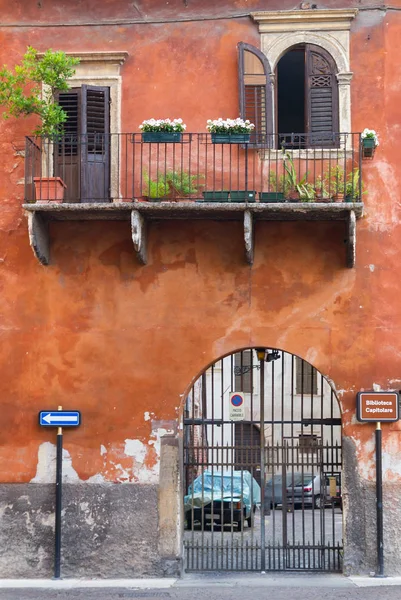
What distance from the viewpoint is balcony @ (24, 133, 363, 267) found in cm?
1295

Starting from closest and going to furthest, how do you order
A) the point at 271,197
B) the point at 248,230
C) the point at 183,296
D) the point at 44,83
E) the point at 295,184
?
the point at 248,230
the point at 271,197
the point at 295,184
the point at 183,296
the point at 44,83

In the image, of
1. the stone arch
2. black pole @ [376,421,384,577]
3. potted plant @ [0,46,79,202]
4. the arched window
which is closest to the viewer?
black pole @ [376,421,384,577]

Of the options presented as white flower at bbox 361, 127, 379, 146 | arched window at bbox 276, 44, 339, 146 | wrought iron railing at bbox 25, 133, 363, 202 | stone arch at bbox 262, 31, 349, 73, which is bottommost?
wrought iron railing at bbox 25, 133, 363, 202

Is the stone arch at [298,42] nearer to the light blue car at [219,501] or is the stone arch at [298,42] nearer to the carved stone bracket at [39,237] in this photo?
the carved stone bracket at [39,237]

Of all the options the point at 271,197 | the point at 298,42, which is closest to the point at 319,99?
the point at 298,42

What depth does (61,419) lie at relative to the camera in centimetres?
1330

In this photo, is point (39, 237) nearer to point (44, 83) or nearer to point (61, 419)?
point (44, 83)

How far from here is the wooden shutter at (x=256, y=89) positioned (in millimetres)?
13625

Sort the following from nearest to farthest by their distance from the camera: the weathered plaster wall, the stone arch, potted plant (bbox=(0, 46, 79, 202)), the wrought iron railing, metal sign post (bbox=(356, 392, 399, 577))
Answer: metal sign post (bbox=(356, 392, 399, 577)) < potted plant (bbox=(0, 46, 79, 202)) < the weathered plaster wall < the wrought iron railing < the stone arch

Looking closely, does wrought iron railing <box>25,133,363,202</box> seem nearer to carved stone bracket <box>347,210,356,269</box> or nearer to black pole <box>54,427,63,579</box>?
carved stone bracket <box>347,210,356,269</box>

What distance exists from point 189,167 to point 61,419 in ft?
13.1

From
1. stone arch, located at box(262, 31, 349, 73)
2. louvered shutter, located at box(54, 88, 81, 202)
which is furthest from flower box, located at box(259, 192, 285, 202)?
louvered shutter, located at box(54, 88, 81, 202)

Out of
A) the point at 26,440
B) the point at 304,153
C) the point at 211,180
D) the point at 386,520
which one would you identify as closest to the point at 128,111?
the point at 211,180

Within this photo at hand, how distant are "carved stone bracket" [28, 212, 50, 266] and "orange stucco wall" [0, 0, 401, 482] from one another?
169mm
